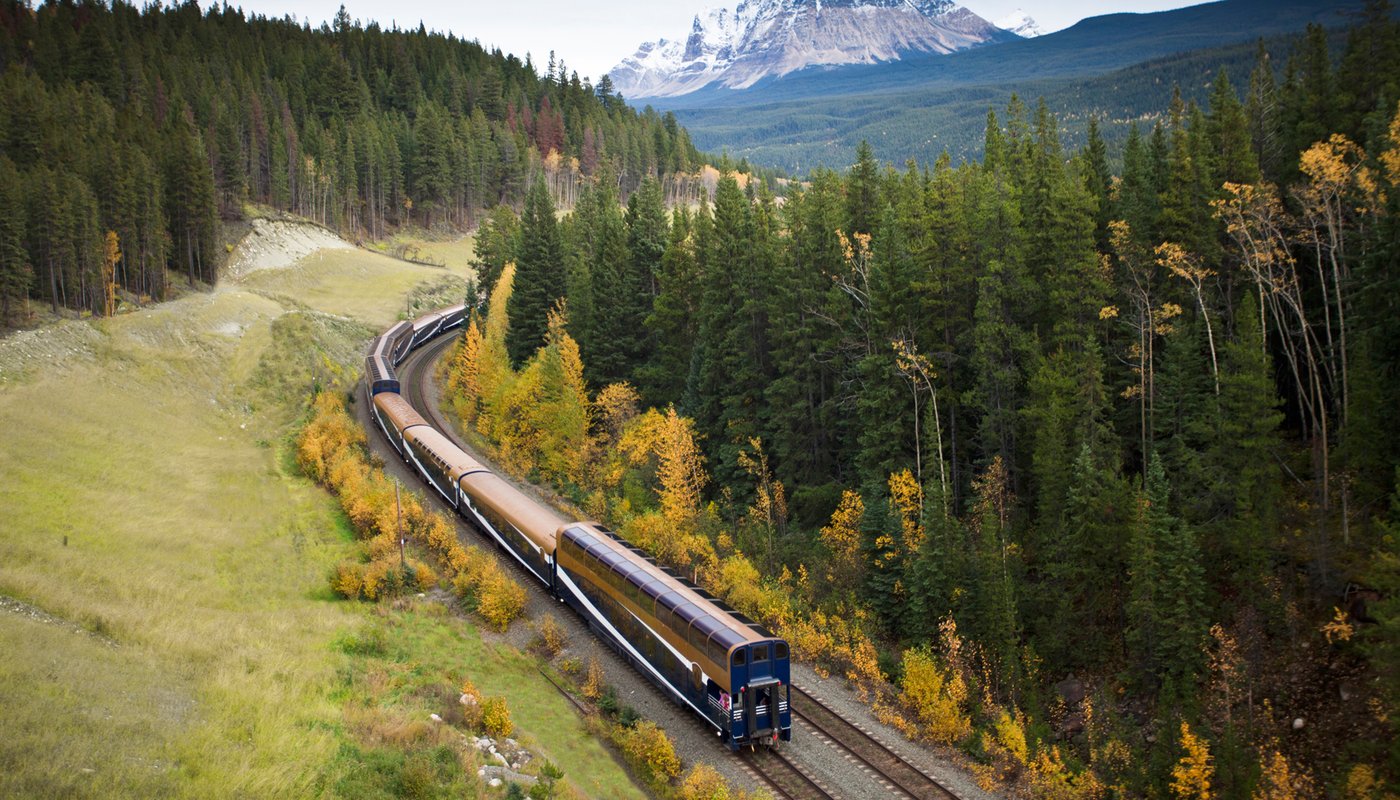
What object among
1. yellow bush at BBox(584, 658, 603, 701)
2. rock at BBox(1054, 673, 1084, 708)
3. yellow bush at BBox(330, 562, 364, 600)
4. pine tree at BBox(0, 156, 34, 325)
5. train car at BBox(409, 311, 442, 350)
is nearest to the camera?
rock at BBox(1054, 673, 1084, 708)

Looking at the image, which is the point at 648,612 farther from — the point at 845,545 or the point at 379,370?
the point at 379,370

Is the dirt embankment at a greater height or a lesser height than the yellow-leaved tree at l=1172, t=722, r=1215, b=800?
greater

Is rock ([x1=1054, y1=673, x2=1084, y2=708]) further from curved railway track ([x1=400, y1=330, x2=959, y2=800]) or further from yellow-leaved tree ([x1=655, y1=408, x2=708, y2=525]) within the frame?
yellow-leaved tree ([x1=655, y1=408, x2=708, y2=525])

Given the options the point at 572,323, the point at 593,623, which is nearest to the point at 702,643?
the point at 593,623

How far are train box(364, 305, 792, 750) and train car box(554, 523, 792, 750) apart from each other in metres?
0.03

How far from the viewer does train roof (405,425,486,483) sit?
50.6 metres

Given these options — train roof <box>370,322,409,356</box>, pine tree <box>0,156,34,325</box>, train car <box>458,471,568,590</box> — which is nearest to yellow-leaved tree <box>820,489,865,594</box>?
train car <box>458,471,568,590</box>

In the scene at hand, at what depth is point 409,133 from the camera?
439 ft

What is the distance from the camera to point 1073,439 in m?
35.4

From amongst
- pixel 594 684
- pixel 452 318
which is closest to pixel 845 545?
pixel 594 684

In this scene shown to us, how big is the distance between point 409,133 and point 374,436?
266 ft

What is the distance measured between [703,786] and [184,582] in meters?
24.7

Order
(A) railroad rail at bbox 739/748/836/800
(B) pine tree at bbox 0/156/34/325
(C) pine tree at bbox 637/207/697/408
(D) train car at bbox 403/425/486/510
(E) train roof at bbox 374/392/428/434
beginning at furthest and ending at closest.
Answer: (B) pine tree at bbox 0/156/34/325 < (E) train roof at bbox 374/392/428/434 < (C) pine tree at bbox 637/207/697/408 < (D) train car at bbox 403/425/486/510 < (A) railroad rail at bbox 739/748/836/800

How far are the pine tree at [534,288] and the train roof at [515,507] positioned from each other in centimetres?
2164
